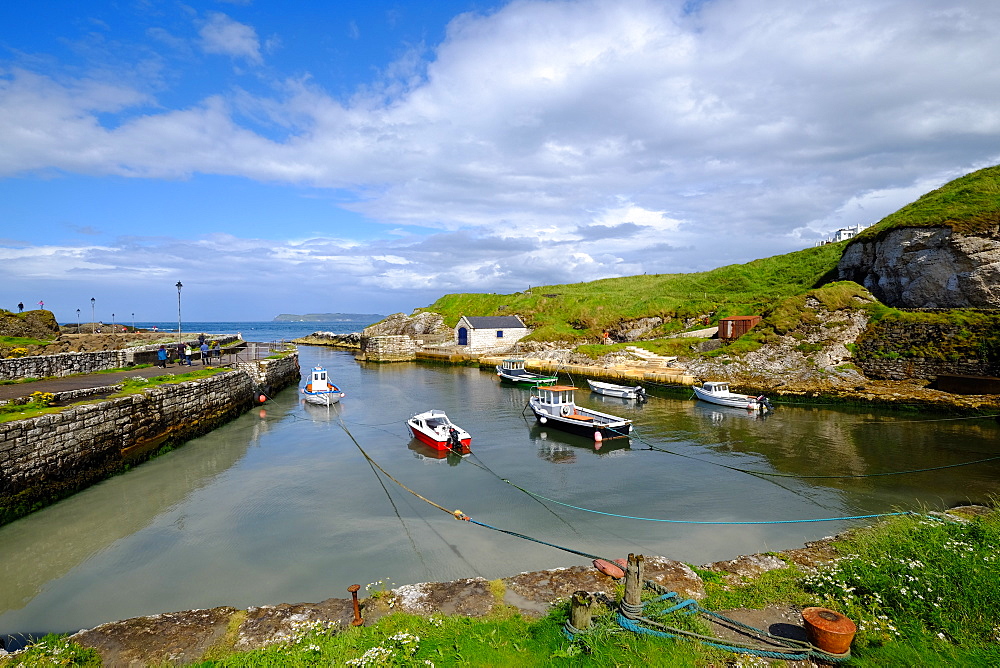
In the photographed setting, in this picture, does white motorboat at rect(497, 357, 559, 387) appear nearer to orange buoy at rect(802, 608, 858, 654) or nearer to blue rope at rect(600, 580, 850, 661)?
blue rope at rect(600, 580, 850, 661)

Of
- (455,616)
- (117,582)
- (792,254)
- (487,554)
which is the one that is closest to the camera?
(455,616)

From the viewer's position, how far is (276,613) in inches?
339

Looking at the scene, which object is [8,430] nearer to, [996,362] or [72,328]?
[996,362]

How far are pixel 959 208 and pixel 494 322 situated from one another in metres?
54.2

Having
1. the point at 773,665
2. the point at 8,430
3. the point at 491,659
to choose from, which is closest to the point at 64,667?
the point at 491,659

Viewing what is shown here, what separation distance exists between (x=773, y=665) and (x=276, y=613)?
836cm

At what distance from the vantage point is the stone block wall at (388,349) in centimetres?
7119

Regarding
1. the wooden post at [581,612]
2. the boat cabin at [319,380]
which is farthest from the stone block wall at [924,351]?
the boat cabin at [319,380]

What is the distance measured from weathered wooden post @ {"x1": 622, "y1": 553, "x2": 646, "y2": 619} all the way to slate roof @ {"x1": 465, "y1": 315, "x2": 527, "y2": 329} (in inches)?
2486

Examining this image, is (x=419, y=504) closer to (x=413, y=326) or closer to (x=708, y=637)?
(x=708, y=637)

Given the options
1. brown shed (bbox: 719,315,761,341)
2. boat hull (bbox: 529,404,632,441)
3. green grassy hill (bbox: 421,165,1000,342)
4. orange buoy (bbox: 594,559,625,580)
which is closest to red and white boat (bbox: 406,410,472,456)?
boat hull (bbox: 529,404,632,441)

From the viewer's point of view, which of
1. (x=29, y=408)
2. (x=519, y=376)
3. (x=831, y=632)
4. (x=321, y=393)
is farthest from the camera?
(x=519, y=376)

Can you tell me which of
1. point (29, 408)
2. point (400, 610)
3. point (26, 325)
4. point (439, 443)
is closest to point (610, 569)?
point (400, 610)

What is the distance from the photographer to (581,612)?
292 inches
